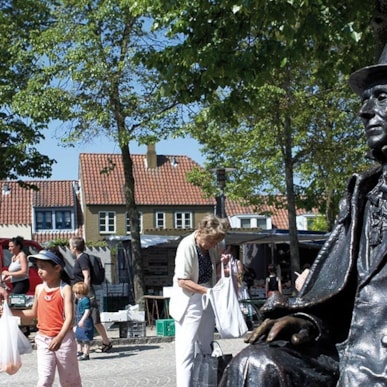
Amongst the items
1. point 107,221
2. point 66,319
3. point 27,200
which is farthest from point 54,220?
point 66,319

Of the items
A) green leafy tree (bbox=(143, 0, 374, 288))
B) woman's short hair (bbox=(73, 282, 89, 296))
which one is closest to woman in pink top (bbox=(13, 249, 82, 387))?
green leafy tree (bbox=(143, 0, 374, 288))

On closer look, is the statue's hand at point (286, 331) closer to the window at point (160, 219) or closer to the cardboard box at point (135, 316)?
the cardboard box at point (135, 316)

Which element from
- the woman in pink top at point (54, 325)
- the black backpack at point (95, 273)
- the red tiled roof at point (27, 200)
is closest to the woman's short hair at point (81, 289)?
the black backpack at point (95, 273)

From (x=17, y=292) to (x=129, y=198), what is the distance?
7659 millimetres

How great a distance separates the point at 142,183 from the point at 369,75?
59495mm

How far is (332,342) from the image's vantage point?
138 inches

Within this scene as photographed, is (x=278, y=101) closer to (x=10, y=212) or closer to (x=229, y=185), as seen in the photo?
(x=229, y=185)

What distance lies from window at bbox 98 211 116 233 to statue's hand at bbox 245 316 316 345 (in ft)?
198

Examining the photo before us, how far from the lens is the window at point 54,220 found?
65938 mm

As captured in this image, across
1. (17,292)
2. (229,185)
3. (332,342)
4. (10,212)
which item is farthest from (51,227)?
(332,342)

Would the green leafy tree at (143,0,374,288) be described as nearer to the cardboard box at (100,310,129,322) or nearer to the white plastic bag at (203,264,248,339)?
the white plastic bag at (203,264,248,339)

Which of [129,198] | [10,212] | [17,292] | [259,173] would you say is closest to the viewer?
[17,292]

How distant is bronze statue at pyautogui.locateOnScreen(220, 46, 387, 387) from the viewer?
125 inches

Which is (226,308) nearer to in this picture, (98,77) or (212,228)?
(212,228)
